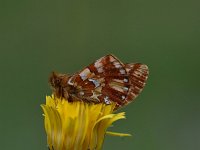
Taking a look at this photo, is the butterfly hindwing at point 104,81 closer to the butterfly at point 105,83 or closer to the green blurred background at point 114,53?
the butterfly at point 105,83

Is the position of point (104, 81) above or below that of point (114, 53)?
above

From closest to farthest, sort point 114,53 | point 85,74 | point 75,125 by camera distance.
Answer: point 75,125
point 85,74
point 114,53

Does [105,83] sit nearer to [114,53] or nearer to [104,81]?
[104,81]

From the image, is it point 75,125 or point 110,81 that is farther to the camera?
point 110,81

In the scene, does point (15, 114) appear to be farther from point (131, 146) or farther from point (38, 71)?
point (131, 146)

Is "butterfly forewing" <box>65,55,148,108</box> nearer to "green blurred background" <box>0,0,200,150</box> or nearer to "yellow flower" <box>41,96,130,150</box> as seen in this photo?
"yellow flower" <box>41,96,130,150</box>

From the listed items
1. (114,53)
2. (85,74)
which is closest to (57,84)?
(85,74)

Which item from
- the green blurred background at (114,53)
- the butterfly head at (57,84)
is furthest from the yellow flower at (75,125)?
the green blurred background at (114,53)
